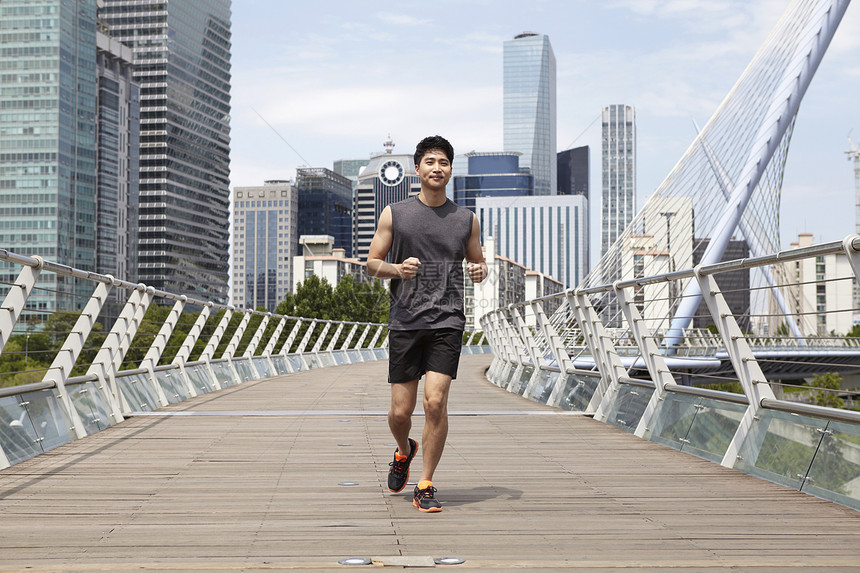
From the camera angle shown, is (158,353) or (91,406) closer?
(91,406)

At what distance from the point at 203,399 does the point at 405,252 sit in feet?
23.6

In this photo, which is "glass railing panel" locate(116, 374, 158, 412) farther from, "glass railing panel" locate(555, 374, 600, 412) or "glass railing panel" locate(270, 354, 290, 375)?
"glass railing panel" locate(270, 354, 290, 375)

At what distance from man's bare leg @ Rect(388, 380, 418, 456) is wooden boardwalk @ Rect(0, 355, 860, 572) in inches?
11.0

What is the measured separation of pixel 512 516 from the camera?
3748mm

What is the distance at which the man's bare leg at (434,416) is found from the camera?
410cm

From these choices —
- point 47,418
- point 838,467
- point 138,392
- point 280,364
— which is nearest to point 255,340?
point 280,364

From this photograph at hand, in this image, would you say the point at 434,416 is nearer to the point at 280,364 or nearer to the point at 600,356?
the point at 600,356

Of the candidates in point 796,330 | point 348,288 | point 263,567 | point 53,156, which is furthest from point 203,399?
point 53,156

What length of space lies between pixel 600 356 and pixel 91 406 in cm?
401

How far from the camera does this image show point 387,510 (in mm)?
3906

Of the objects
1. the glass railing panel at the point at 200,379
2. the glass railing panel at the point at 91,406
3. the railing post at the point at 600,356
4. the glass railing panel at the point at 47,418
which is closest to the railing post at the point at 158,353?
the glass railing panel at the point at 200,379

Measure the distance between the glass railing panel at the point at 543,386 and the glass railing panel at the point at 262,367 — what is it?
687 cm

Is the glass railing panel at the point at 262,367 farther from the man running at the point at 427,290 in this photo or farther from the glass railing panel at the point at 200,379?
the man running at the point at 427,290

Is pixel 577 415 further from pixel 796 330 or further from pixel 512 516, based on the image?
pixel 796 330
